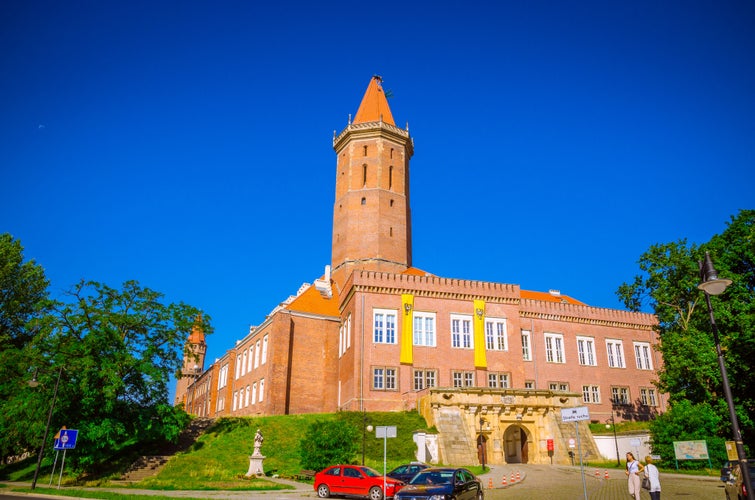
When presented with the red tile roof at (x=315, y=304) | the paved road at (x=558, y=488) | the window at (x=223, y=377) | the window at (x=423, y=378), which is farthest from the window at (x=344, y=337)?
the window at (x=223, y=377)

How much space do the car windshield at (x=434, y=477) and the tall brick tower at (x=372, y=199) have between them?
3254 cm

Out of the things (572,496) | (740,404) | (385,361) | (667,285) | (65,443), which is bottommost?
(572,496)

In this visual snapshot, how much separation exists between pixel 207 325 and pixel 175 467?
8.69 meters

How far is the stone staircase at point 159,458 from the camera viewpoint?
98.8 ft

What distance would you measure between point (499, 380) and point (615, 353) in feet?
46.1

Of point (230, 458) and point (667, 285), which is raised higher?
point (667, 285)

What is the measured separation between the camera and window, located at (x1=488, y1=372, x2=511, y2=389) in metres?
43.0

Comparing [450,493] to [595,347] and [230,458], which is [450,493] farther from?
[595,347]

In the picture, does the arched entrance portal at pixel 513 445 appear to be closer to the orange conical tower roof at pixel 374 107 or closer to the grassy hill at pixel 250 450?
the grassy hill at pixel 250 450

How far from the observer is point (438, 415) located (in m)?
34.2

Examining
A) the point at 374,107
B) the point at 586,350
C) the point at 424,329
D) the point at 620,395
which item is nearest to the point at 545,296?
the point at 586,350

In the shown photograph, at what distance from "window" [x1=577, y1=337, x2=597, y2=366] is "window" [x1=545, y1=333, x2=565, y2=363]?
6.14 ft

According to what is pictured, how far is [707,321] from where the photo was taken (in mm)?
34500

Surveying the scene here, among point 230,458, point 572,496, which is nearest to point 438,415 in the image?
point 230,458
